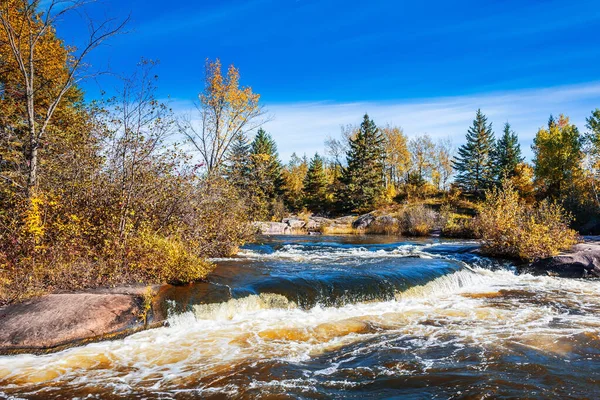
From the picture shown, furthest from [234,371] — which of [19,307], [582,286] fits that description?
[582,286]

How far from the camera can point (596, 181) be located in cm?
3572

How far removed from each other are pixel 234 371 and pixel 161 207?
6349 millimetres

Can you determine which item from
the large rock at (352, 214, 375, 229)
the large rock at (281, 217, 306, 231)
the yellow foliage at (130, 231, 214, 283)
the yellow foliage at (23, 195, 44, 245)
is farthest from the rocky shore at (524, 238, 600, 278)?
the large rock at (281, 217, 306, 231)

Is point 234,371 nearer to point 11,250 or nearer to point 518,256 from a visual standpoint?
point 11,250

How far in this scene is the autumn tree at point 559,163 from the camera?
38.9 metres

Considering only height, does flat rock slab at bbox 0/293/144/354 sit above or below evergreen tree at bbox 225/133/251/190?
below

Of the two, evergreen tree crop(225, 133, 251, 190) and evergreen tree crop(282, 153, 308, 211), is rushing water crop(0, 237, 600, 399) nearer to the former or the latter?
evergreen tree crop(225, 133, 251, 190)

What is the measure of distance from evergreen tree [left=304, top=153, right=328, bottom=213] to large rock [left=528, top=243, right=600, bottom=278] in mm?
36457

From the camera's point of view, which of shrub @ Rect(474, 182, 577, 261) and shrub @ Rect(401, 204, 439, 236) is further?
shrub @ Rect(401, 204, 439, 236)

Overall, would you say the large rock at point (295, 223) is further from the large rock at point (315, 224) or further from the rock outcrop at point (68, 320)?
the rock outcrop at point (68, 320)

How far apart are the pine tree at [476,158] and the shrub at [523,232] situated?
115ft

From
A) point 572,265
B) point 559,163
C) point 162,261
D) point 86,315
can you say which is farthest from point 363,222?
point 86,315

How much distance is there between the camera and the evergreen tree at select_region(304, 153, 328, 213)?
49.9 metres

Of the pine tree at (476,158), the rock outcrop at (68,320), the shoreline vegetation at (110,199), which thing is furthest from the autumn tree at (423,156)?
the rock outcrop at (68,320)
